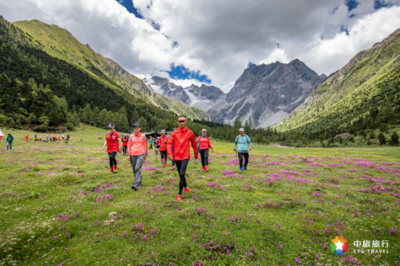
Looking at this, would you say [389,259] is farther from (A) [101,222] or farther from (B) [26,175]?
(B) [26,175]

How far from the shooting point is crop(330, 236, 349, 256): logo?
5.38 metres

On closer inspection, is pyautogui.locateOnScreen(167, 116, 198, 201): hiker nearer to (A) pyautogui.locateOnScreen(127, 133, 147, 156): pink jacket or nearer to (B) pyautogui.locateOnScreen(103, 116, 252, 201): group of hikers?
(B) pyautogui.locateOnScreen(103, 116, 252, 201): group of hikers

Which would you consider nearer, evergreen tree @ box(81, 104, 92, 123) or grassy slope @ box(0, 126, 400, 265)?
grassy slope @ box(0, 126, 400, 265)

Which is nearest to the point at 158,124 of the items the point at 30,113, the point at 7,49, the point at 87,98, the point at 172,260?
the point at 87,98

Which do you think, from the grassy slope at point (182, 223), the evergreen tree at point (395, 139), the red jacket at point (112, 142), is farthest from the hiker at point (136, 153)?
the evergreen tree at point (395, 139)

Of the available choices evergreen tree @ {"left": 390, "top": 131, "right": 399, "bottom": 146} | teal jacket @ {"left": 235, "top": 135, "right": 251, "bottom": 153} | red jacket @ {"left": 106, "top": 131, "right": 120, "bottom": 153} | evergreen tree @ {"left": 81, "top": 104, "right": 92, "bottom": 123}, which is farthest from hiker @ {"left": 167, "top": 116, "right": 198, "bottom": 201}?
evergreen tree @ {"left": 81, "top": 104, "right": 92, "bottom": 123}

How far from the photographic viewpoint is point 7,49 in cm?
16288

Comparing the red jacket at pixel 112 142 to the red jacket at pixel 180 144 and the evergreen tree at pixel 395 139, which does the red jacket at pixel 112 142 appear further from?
the evergreen tree at pixel 395 139

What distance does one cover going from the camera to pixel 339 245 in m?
5.62

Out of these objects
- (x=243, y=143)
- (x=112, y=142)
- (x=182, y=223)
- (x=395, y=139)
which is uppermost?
(x=395, y=139)

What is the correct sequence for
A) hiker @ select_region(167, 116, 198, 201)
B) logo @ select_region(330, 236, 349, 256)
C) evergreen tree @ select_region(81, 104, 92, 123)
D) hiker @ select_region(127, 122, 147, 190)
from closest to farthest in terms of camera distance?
logo @ select_region(330, 236, 349, 256)
hiker @ select_region(167, 116, 198, 201)
hiker @ select_region(127, 122, 147, 190)
evergreen tree @ select_region(81, 104, 92, 123)

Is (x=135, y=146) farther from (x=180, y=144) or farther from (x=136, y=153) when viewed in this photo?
(x=180, y=144)

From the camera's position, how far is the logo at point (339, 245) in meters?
5.38

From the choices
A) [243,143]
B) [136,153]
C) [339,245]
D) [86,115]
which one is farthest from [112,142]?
[86,115]
